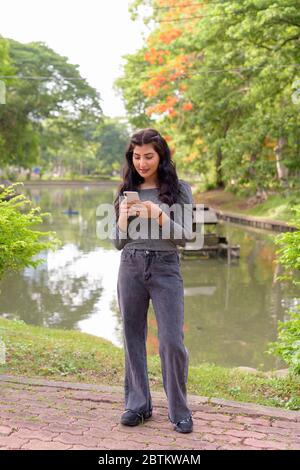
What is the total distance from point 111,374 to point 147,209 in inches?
93.1

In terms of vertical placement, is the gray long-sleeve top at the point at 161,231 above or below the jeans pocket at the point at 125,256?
above

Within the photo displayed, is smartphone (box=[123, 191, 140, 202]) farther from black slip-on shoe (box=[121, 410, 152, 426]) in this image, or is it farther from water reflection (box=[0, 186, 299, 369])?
water reflection (box=[0, 186, 299, 369])

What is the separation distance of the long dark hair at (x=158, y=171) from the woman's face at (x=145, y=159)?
0.03 meters

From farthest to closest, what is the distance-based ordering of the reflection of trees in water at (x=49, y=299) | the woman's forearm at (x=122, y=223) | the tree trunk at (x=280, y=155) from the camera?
the tree trunk at (x=280, y=155)
the reflection of trees in water at (x=49, y=299)
the woman's forearm at (x=122, y=223)

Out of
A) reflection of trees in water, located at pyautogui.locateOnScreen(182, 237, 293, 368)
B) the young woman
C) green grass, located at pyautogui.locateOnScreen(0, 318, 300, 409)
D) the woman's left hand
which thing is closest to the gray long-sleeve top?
the young woman

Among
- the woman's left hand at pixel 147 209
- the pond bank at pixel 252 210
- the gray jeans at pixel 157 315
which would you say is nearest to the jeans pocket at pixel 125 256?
the gray jeans at pixel 157 315

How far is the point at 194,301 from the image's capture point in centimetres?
1221

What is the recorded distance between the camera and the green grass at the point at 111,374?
466 cm

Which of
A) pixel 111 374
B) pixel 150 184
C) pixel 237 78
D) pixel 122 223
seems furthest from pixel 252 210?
pixel 122 223

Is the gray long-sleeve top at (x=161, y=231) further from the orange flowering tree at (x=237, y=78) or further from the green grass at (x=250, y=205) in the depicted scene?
the green grass at (x=250, y=205)

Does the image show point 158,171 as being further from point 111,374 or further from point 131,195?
point 111,374

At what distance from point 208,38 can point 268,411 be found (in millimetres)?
15889

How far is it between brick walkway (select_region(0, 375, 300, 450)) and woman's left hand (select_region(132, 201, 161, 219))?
1275mm

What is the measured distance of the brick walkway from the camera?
328 centimetres
